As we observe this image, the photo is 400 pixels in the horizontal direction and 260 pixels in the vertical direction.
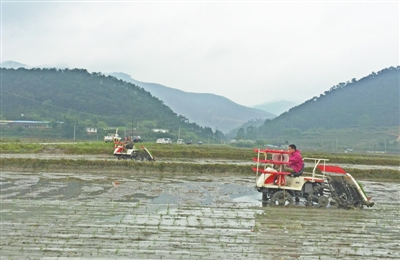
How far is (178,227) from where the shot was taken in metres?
9.62

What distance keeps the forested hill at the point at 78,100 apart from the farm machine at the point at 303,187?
88017mm

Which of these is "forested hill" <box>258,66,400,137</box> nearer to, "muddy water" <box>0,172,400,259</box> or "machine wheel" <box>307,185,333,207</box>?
"machine wheel" <box>307,185,333,207</box>

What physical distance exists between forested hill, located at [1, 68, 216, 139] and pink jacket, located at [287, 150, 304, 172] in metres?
88.3

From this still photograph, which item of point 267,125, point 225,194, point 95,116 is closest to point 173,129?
point 95,116

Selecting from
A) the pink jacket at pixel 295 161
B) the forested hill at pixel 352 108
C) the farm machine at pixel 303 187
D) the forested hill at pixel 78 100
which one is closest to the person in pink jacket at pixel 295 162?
the pink jacket at pixel 295 161

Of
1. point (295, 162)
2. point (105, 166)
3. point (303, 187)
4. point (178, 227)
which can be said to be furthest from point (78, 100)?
point (178, 227)

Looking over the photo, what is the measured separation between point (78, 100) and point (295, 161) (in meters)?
113

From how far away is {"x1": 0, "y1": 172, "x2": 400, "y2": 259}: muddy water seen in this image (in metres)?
7.89

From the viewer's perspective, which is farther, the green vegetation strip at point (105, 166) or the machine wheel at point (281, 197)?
the green vegetation strip at point (105, 166)

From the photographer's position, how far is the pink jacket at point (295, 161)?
45.3 feet

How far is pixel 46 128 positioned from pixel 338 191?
8515 cm

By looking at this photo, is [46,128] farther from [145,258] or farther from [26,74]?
[145,258]

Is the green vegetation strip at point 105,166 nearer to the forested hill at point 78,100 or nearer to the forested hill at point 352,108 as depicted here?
the forested hill at point 78,100

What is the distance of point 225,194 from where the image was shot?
1612cm
